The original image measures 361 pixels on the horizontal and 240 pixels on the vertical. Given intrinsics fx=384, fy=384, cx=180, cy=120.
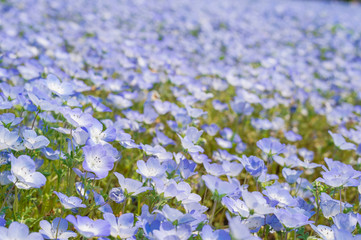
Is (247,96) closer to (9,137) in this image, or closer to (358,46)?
(9,137)

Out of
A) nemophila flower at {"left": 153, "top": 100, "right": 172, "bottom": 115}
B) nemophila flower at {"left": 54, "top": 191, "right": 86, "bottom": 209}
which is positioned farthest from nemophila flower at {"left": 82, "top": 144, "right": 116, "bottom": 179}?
nemophila flower at {"left": 153, "top": 100, "right": 172, "bottom": 115}

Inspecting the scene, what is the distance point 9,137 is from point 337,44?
6747 mm

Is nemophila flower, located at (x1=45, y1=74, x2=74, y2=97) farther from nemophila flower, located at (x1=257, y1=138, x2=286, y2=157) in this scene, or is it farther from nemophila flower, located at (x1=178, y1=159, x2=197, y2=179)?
nemophila flower, located at (x1=257, y1=138, x2=286, y2=157)

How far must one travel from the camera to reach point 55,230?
1.32 meters

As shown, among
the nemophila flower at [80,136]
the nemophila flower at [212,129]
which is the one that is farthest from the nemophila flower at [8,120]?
the nemophila flower at [212,129]

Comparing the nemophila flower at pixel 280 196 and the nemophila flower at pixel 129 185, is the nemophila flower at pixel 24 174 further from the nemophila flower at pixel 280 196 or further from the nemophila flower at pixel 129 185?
the nemophila flower at pixel 280 196

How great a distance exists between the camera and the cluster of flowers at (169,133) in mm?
1374

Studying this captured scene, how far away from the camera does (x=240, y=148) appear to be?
2625mm

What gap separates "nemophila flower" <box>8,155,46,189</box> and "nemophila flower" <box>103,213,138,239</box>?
287mm

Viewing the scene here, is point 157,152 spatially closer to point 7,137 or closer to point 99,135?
point 99,135

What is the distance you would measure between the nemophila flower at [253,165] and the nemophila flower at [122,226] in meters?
0.57

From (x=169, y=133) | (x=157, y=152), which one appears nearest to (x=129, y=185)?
(x=157, y=152)

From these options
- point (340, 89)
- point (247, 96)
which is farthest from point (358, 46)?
point (247, 96)

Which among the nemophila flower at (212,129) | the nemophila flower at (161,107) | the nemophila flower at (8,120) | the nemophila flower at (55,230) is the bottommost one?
the nemophila flower at (212,129)
